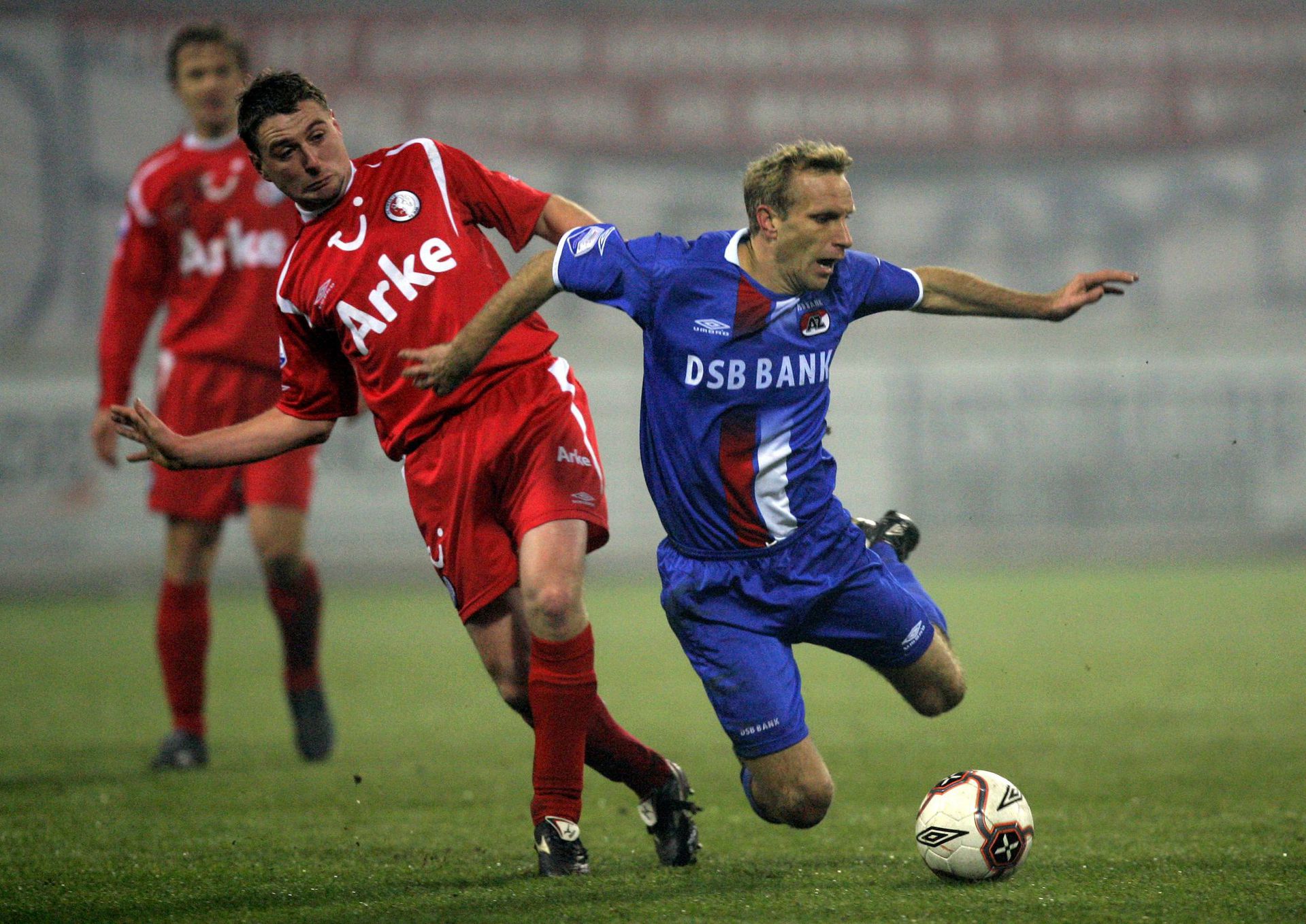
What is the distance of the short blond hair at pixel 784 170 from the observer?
381 centimetres

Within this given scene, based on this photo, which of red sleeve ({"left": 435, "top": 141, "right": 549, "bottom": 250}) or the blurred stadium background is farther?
the blurred stadium background

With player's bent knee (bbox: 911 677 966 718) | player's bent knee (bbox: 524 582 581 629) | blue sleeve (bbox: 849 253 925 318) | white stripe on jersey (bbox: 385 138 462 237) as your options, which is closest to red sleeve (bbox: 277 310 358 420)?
white stripe on jersey (bbox: 385 138 462 237)

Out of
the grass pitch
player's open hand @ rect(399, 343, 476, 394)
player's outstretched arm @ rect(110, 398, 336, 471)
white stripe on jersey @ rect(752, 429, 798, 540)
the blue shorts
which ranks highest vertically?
player's open hand @ rect(399, 343, 476, 394)

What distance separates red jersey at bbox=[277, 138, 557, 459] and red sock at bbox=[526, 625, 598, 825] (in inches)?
28.0

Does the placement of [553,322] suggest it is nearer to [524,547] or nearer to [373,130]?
[373,130]

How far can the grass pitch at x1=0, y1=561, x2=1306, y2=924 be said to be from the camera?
11.7 feet

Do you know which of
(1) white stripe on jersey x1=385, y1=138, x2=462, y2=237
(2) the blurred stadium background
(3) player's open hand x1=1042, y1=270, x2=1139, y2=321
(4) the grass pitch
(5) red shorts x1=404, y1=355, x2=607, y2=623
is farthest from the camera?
(2) the blurred stadium background

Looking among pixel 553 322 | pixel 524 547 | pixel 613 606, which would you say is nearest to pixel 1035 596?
pixel 613 606

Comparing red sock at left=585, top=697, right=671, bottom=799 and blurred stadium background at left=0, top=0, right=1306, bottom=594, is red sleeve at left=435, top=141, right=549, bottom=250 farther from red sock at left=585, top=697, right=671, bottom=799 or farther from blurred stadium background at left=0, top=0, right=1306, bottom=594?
blurred stadium background at left=0, top=0, right=1306, bottom=594

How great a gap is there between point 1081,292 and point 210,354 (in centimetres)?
343

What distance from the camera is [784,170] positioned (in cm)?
382

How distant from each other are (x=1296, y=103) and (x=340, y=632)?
1388 cm

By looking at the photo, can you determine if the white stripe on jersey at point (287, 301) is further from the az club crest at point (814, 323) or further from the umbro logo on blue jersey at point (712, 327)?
the az club crest at point (814, 323)

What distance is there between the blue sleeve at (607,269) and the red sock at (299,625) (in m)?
2.59
